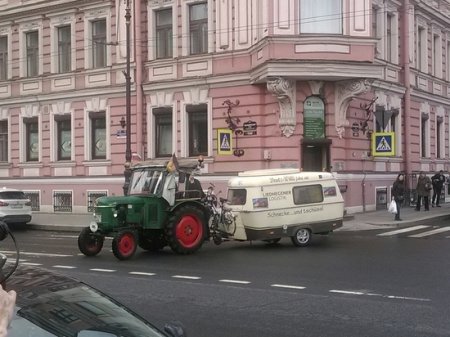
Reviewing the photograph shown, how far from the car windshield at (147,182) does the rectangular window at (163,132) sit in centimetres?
1052

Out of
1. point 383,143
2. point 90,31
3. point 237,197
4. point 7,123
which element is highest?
point 90,31

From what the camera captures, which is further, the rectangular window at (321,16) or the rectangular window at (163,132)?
the rectangular window at (163,132)

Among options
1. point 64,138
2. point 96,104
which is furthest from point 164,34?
point 64,138

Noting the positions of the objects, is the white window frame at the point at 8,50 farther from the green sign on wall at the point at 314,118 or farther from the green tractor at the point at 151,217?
the green tractor at the point at 151,217

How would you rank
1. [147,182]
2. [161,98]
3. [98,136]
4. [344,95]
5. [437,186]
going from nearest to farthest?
[147,182] → [344,95] → [161,98] → [437,186] → [98,136]

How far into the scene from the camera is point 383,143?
22641mm

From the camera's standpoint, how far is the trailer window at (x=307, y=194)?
15547 mm

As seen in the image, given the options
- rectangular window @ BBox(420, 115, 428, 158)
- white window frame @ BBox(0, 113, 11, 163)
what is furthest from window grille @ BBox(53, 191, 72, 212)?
rectangular window @ BBox(420, 115, 428, 158)

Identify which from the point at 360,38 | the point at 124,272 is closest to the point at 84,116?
the point at 360,38

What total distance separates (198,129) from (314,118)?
4.99m

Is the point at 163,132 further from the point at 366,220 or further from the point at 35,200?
the point at 366,220

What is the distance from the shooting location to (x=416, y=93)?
28.2 metres

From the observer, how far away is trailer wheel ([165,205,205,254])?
45.8 ft

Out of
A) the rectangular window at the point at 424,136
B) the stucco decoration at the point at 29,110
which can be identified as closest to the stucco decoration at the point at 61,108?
the stucco decoration at the point at 29,110
